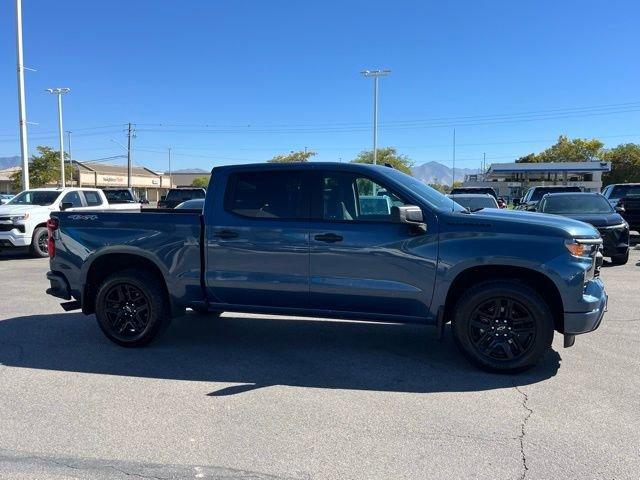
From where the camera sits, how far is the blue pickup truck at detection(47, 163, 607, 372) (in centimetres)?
468

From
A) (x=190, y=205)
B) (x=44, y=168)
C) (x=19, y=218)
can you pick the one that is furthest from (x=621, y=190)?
(x=44, y=168)

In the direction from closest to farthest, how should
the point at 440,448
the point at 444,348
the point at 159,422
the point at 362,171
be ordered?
A: 1. the point at 440,448
2. the point at 159,422
3. the point at 362,171
4. the point at 444,348

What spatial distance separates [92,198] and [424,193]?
12.4 meters

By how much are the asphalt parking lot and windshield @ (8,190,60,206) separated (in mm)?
9292

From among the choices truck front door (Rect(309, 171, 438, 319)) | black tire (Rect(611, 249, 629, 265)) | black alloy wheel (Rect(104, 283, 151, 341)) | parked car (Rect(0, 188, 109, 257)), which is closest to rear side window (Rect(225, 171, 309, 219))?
truck front door (Rect(309, 171, 438, 319))

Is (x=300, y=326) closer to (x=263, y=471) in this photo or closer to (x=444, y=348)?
(x=444, y=348)

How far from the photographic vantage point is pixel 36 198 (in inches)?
576

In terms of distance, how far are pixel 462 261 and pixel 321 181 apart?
1.54 meters

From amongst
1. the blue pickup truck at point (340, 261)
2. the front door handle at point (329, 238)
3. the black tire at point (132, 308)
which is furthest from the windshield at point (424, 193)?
the black tire at point (132, 308)

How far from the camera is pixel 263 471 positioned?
10.7ft

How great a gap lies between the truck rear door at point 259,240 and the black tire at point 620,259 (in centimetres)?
892

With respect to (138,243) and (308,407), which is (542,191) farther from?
(308,407)

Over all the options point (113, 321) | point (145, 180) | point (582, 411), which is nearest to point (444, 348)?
point (582, 411)

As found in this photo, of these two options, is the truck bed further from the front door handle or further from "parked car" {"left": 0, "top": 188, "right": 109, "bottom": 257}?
"parked car" {"left": 0, "top": 188, "right": 109, "bottom": 257}
